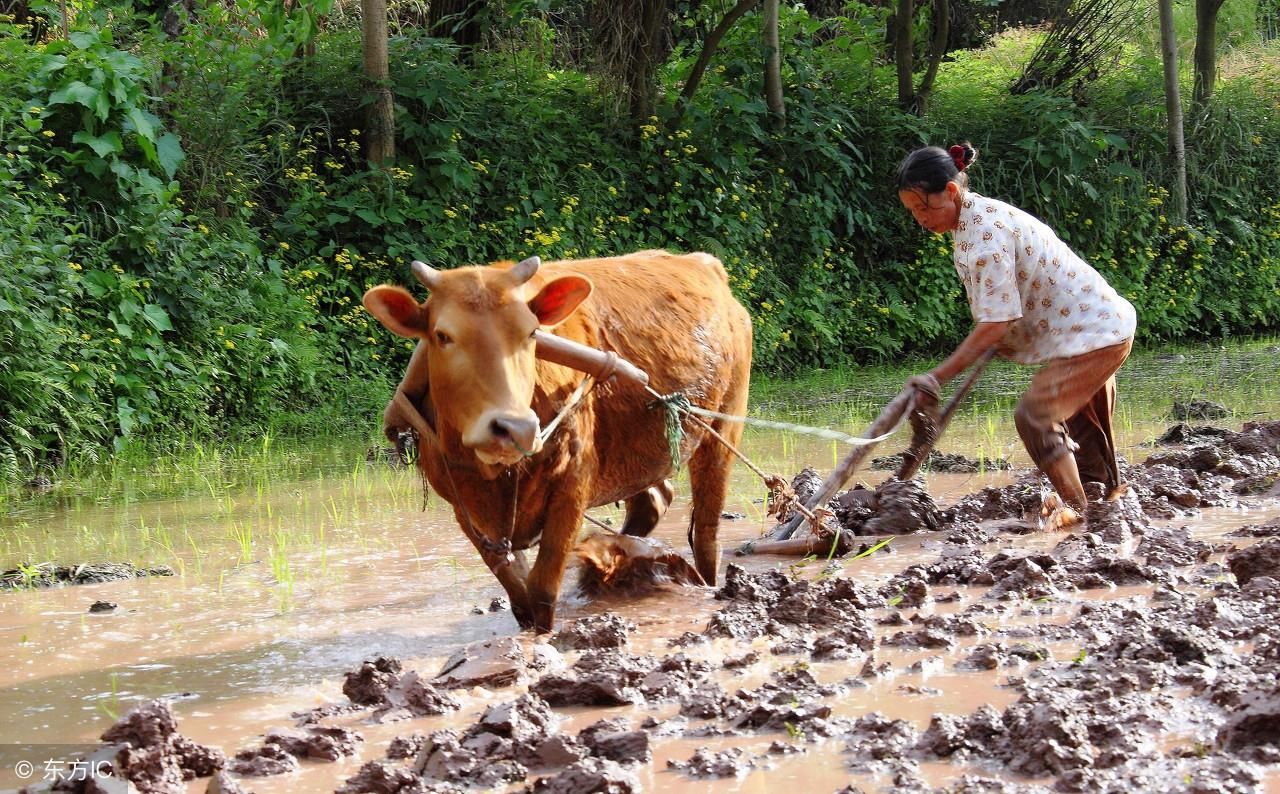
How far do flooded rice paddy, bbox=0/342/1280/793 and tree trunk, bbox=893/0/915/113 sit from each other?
8252 millimetres

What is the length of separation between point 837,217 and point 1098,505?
10.1m

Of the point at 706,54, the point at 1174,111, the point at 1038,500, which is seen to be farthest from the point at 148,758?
the point at 1174,111

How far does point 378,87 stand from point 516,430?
8995 millimetres

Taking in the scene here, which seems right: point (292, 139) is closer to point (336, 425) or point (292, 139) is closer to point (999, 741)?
point (336, 425)

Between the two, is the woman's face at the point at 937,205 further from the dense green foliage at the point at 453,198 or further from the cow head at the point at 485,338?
the dense green foliage at the point at 453,198

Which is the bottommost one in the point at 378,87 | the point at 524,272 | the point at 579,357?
the point at 579,357

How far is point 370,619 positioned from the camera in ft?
18.1

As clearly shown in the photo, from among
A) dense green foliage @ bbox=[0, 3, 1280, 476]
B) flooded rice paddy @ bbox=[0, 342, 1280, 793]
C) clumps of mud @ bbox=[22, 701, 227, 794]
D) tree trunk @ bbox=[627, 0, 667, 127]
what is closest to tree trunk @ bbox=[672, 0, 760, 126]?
dense green foliage @ bbox=[0, 3, 1280, 476]

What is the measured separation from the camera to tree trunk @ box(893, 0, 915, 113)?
1652 centimetres

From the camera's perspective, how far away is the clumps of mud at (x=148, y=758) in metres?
3.42

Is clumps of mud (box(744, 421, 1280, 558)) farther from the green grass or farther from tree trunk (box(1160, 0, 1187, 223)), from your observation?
tree trunk (box(1160, 0, 1187, 223))

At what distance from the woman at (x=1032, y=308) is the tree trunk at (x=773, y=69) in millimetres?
9175

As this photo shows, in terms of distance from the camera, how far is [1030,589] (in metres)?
5.18

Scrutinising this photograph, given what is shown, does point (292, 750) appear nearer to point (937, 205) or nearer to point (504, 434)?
point (504, 434)
